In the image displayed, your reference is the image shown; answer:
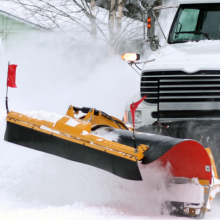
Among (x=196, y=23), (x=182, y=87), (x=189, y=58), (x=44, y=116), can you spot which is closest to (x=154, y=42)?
(x=196, y=23)

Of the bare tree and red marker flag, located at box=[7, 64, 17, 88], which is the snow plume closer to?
red marker flag, located at box=[7, 64, 17, 88]

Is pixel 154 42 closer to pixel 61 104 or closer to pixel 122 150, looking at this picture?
pixel 122 150

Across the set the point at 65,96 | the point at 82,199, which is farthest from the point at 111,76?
the point at 82,199

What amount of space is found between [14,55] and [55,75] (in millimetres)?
2369

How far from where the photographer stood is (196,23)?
533cm

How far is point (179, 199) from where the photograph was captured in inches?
137

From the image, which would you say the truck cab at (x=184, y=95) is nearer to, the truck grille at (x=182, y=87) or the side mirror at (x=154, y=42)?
the truck grille at (x=182, y=87)

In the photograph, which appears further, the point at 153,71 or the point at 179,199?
the point at 153,71

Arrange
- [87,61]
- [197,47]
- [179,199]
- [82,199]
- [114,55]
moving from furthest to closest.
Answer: [87,61], [114,55], [197,47], [82,199], [179,199]

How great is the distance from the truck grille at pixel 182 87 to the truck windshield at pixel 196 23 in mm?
1071

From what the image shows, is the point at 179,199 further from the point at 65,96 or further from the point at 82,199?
the point at 65,96

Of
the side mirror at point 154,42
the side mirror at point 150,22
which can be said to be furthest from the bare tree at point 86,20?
the side mirror at point 150,22

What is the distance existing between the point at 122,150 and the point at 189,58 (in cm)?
158

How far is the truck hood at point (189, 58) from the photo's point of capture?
417 centimetres
